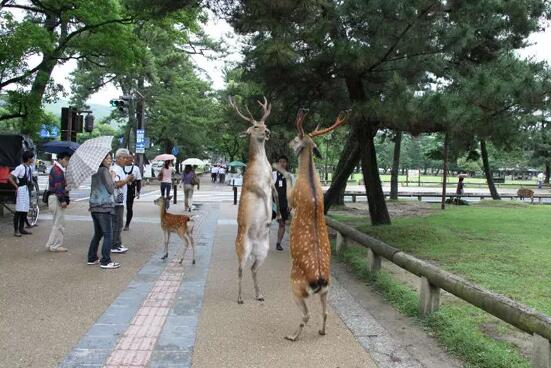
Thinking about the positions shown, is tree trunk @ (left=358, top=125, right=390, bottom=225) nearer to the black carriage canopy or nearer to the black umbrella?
the black umbrella

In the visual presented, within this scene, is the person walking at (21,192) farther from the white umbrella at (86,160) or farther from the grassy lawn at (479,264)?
the grassy lawn at (479,264)

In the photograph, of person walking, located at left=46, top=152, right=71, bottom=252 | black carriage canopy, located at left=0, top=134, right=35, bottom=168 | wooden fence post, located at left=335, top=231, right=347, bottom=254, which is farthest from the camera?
black carriage canopy, located at left=0, top=134, right=35, bottom=168

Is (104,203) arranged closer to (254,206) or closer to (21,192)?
(254,206)

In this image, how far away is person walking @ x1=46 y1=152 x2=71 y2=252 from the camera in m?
8.76

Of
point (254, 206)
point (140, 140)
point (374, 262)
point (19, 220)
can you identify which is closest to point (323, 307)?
point (254, 206)

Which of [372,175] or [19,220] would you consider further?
[372,175]

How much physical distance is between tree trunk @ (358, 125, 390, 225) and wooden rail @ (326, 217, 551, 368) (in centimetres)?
457

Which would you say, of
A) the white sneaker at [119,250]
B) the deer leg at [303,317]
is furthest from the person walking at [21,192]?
the deer leg at [303,317]

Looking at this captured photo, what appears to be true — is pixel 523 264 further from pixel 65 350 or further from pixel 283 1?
pixel 65 350

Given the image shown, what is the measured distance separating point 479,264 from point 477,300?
4102 mm

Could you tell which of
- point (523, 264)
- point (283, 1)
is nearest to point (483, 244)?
point (523, 264)

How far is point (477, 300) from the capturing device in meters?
4.67

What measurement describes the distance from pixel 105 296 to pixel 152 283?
864mm

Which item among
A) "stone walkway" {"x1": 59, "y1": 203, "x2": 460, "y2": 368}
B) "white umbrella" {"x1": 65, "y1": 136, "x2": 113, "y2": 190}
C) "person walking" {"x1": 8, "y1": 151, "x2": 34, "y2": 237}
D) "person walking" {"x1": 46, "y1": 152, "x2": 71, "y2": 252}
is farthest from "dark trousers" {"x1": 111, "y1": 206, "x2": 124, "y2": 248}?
"person walking" {"x1": 8, "y1": 151, "x2": 34, "y2": 237}
